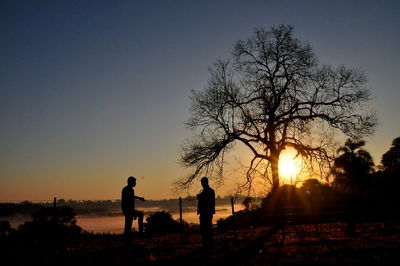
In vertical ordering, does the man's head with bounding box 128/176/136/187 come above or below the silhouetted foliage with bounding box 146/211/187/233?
above

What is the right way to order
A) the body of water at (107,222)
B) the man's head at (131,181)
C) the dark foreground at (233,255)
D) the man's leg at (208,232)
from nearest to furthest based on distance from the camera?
the dark foreground at (233,255), the man's leg at (208,232), the man's head at (131,181), the body of water at (107,222)

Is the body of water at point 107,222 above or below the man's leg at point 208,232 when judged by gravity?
below

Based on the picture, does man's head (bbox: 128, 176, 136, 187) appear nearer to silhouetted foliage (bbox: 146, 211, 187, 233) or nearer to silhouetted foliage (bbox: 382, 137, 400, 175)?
silhouetted foliage (bbox: 146, 211, 187, 233)

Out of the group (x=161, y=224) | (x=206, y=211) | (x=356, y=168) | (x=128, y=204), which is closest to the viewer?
(x=206, y=211)

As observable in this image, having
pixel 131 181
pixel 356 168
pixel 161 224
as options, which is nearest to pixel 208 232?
pixel 131 181

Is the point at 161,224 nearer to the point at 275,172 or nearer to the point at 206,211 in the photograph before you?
the point at 275,172

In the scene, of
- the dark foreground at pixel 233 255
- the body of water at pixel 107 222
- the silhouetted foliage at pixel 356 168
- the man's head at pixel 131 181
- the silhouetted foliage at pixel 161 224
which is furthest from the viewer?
the silhouetted foliage at pixel 356 168

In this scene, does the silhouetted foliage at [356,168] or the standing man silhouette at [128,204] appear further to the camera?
the silhouetted foliage at [356,168]

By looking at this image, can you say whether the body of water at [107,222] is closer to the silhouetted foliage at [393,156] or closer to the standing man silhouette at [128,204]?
the standing man silhouette at [128,204]

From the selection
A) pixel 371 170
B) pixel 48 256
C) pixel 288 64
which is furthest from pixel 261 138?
pixel 371 170

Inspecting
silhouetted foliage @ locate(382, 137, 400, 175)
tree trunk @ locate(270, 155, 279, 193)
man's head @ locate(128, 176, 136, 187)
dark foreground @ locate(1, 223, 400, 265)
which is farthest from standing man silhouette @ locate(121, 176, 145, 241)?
silhouetted foliage @ locate(382, 137, 400, 175)

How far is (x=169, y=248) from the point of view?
1178 centimetres

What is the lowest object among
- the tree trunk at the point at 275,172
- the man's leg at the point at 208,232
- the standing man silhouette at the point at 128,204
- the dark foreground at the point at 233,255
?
the dark foreground at the point at 233,255

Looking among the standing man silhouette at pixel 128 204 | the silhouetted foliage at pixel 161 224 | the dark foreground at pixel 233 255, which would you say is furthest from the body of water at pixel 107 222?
the standing man silhouette at pixel 128 204
